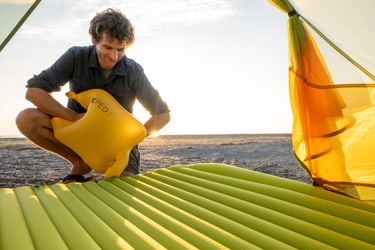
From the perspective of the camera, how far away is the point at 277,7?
5.88ft

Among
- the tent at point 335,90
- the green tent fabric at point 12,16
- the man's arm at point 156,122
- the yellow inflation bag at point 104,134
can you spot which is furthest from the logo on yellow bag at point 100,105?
the tent at point 335,90

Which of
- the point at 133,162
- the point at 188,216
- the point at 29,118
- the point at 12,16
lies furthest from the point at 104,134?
the point at 188,216

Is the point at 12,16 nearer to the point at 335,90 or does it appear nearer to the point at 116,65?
the point at 116,65

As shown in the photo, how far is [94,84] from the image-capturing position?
2.38 meters

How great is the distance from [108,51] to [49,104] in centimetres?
43

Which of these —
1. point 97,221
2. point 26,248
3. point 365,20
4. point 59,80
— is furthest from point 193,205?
point 59,80

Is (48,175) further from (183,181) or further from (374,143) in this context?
(374,143)

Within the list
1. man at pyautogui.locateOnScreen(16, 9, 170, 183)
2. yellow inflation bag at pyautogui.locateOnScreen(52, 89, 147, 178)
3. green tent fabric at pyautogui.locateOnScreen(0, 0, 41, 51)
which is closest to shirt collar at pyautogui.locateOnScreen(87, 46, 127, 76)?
man at pyautogui.locateOnScreen(16, 9, 170, 183)

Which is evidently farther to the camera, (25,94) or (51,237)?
(25,94)

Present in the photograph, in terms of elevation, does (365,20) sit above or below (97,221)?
above

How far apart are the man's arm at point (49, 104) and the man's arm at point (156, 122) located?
0.39 m

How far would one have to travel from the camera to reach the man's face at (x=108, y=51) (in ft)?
7.21

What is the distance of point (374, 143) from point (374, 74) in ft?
0.89

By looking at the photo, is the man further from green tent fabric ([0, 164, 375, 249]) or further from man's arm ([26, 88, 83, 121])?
green tent fabric ([0, 164, 375, 249])
